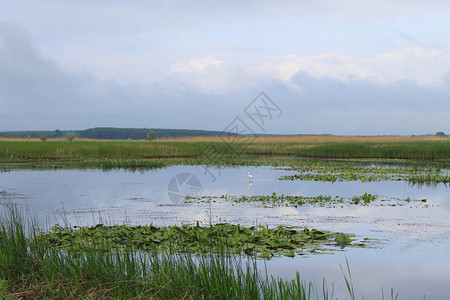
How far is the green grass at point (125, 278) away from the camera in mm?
4984

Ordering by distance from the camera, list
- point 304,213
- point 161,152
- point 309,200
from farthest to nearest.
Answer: point 161,152, point 309,200, point 304,213

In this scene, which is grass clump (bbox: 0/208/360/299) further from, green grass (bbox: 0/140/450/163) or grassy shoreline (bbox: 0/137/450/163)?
green grass (bbox: 0/140/450/163)

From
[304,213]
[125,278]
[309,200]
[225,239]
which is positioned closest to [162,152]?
[309,200]

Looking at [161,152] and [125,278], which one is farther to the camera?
[161,152]

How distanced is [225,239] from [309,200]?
22.0ft

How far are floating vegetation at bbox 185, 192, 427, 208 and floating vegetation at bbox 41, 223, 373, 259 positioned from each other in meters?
4.72

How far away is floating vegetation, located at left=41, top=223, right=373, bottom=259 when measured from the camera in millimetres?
8281

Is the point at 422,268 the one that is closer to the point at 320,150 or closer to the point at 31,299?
the point at 31,299

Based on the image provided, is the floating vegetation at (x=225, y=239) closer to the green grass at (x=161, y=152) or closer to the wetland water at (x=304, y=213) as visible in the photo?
the wetland water at (x=304, y=213)

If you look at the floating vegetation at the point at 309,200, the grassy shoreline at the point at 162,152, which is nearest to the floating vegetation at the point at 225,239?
the floating vegetation at the point at 309,200

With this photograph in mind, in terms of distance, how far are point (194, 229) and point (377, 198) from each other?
8.21m

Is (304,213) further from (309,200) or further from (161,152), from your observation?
(161,152)

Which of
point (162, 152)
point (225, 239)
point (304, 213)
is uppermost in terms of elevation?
point (162, 152)

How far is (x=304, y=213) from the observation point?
12734 millimetres
